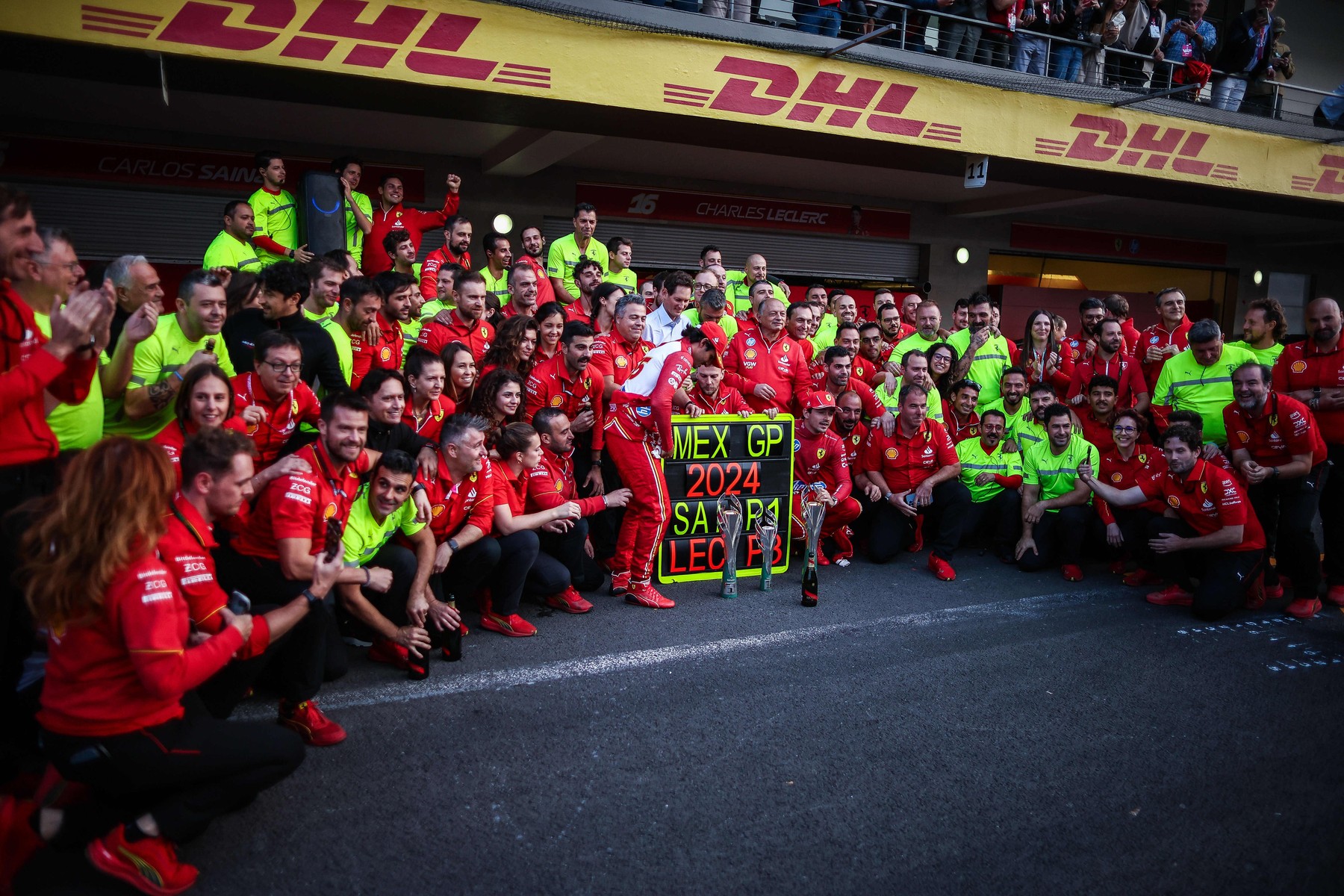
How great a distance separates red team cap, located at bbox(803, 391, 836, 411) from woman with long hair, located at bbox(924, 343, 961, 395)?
1418 mm

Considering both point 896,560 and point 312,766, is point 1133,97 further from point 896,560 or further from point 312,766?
point 312,766

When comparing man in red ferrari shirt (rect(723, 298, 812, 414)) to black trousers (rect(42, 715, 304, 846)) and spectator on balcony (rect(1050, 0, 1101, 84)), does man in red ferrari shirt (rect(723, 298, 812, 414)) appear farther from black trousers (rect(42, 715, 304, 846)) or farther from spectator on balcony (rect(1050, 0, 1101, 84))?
spectator on balcony (rect(1050, 0, 1101, 84))

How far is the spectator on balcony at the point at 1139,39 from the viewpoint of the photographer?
39.2 ft

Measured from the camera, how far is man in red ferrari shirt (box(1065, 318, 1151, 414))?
832 cm

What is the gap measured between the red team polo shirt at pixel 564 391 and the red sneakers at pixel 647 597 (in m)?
1.12

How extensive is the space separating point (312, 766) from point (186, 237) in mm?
8494

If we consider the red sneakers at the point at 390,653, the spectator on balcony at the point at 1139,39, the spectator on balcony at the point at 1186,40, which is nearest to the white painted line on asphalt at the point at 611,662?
the red sneakers at the point at 390,653

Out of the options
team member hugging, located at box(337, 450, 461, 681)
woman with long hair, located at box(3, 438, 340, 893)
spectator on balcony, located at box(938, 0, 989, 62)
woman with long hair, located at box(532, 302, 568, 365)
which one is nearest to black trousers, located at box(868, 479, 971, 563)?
woman with long hair, located at box(532, 302, 568, 365)

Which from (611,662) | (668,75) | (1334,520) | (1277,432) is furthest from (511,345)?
(1334,520)

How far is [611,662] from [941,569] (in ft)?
10.6

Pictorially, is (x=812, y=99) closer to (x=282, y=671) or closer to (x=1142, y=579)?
(x=1142, y=579)

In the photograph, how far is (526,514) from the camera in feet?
18.9

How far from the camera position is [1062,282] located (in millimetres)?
17172

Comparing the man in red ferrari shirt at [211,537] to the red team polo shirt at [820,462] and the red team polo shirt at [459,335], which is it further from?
the red team polo shirt at [820,462]
